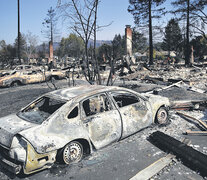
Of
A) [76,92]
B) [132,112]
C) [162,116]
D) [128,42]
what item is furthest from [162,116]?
[128,42]

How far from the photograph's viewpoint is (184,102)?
743 cm

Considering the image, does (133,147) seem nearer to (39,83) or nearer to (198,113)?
(198,113)

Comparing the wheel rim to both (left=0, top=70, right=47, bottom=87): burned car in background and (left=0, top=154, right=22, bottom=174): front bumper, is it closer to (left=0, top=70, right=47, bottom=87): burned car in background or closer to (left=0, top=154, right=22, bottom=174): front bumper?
(left=0, top=154, right=22, bottom=174): front bumper

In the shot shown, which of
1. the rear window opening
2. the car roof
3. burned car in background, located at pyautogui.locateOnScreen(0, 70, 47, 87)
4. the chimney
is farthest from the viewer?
the chimney

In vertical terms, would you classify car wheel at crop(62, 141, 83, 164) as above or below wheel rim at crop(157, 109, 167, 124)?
below

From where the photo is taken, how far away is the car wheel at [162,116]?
568 centimetres

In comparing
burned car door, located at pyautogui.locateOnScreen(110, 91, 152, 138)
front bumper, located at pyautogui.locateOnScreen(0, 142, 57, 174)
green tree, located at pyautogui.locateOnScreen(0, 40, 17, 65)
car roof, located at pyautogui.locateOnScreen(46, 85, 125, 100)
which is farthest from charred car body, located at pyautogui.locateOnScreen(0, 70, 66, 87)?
green tree, located at pyautogui.locateOnScreen(0, 40, 17, 65)

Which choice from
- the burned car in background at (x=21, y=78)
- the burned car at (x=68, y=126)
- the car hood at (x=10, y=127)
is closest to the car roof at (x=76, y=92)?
the burned car at (x=68, y=126)

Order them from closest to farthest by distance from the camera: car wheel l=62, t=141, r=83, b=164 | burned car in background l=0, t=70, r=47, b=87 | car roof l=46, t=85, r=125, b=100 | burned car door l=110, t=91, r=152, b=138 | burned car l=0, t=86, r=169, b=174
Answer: burned car l=0, t=86, r=169, b=174 < car wheel l=62, t=141, r=83, b=164 < car roof l=46, t=85, r=125, b=100 < burned car door l=110, t=91, r=152, b=138 < burned car in background l=0, t=70, r=47, b=87

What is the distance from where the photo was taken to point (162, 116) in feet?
19.1

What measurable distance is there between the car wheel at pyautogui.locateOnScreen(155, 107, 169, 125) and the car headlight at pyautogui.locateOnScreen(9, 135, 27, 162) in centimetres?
370

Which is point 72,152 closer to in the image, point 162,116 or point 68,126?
point 68,126

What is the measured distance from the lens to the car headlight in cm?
325

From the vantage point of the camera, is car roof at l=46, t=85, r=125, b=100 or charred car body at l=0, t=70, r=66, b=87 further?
charred car body at l=0, t=70, r=66, b=87
